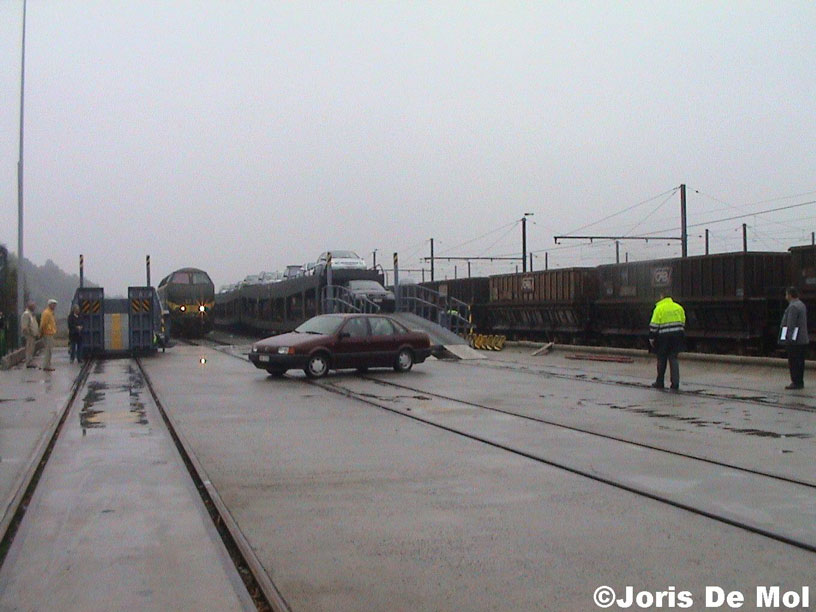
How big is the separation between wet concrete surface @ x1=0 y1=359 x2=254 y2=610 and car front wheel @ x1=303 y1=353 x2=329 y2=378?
28.3ft

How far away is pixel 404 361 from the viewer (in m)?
20.8

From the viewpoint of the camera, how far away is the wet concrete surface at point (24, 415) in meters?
8.54

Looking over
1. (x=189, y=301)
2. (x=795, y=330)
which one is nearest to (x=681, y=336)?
(x=795, y=330)

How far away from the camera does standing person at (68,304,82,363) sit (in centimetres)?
2486

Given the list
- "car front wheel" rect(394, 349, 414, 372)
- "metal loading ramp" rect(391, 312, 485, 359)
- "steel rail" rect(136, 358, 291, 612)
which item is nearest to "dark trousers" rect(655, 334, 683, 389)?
"car front wheel" rect(394, 349, 414, 372)

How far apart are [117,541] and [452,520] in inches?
93.3

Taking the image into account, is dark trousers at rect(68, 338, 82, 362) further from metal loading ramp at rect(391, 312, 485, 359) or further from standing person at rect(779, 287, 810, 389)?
standing person at rect(779, 287, 810, 389)

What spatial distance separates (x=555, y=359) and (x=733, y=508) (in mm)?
18856

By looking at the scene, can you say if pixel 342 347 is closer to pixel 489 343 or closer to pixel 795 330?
pixel 795 330

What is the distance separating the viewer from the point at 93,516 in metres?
6.94

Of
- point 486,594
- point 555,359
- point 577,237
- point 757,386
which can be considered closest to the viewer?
point 486,594

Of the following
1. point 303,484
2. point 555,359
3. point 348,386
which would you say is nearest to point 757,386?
point 348,386

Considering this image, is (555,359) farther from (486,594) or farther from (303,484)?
(486,594)

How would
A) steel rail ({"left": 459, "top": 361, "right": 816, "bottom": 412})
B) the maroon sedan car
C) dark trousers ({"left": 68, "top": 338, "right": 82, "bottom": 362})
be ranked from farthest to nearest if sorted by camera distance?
dark trousers ({"left": 68, "top": 338, "right": 82, "bottom": 362}), the maroon sedan car, steel rail ({"left": 459, "top": 361, "right": 816, "bottom": 412})
